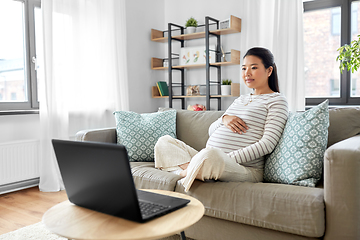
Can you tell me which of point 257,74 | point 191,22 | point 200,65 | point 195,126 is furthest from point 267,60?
point 191,22

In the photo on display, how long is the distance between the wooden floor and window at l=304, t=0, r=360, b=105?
2.61 m

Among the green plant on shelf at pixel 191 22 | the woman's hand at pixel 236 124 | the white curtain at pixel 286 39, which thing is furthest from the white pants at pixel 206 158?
the green plant on shelf at pixel 191 22

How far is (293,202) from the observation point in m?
1.42

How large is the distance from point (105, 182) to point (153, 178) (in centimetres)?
96

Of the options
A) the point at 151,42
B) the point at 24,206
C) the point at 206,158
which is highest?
the point at 151,42

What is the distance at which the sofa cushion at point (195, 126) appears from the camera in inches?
93.5

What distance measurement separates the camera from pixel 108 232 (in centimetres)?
88

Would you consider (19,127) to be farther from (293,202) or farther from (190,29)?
(293,202)

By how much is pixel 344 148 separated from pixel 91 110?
2.56 metres

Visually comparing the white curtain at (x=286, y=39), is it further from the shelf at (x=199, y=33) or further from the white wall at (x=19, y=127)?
the white wall at (x=19, y=127)

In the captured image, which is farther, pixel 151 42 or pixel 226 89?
pixel 151 42

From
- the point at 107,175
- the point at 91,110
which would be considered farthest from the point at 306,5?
the point at 107,175

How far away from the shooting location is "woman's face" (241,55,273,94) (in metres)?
2.00

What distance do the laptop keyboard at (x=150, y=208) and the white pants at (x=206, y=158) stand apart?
1.81 feet
